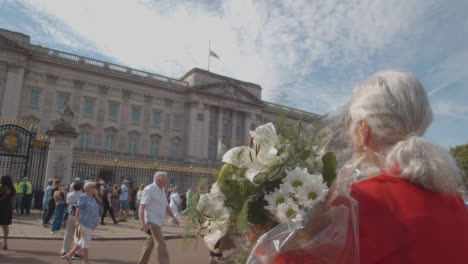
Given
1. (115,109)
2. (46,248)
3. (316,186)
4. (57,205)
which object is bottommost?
(46,248)

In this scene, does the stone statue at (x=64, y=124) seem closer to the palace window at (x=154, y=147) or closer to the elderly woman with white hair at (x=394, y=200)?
the elderly woman with white hair at (x=394, y=200)

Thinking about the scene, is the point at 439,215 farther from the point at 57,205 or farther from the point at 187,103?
the point at 187,103

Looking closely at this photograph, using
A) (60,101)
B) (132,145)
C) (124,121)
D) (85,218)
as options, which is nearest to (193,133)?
(132,145)

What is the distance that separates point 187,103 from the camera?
43.8 metres

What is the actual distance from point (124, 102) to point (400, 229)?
4067 cm

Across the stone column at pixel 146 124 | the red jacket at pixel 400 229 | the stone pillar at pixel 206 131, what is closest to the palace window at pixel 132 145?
the stone column at pixel 146 124

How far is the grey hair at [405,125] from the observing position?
139cm

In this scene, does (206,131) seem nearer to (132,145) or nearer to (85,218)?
(132,145)

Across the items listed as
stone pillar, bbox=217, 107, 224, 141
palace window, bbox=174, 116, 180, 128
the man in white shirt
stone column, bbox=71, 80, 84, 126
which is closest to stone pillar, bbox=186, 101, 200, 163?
palace window, bbox=174, 116, 180, 128

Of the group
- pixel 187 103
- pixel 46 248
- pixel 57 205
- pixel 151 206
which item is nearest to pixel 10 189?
pixel 46 248

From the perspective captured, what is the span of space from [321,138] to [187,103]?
42748mm

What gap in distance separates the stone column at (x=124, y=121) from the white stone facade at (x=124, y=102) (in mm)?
112

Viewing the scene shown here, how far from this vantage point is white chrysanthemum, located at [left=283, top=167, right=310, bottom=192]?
140 cm

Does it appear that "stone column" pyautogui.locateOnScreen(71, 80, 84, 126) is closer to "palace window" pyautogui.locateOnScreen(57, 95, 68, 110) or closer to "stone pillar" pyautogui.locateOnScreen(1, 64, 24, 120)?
"palace window" pyautogui.locateOnScreen(57, 95, 68, 110)
